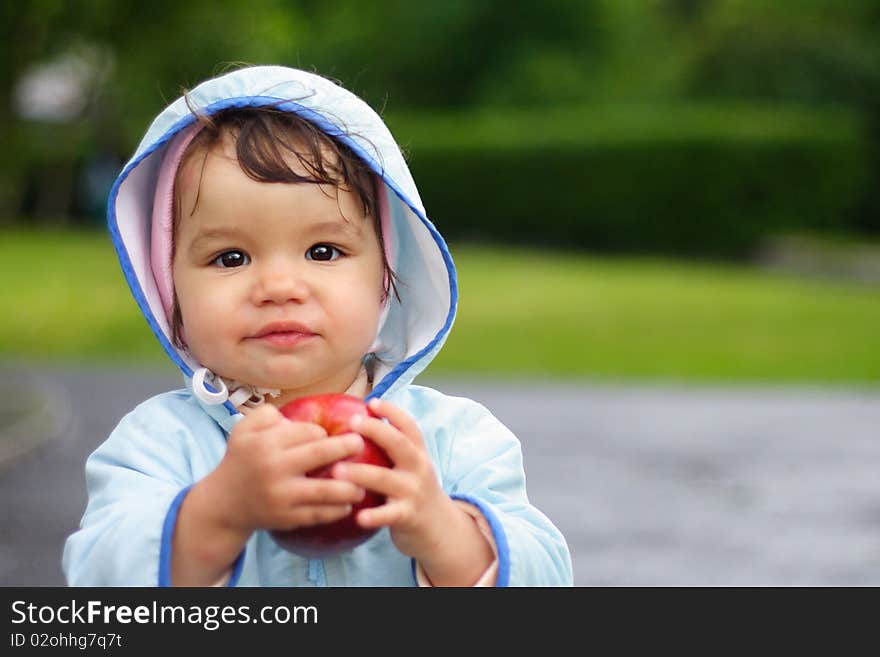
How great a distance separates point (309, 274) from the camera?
7.23 ft

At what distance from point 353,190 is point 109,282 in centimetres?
1838

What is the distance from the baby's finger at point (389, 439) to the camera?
197cm

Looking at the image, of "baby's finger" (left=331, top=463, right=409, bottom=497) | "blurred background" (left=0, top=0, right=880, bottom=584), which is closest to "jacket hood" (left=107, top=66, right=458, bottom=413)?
"baby's finger" (left=331, top=463, right=409, bottom=497)

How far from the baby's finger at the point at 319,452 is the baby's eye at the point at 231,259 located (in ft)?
1.36

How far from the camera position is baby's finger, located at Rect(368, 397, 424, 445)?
6.57ft

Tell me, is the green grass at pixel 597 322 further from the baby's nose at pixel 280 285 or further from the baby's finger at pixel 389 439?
the baby's finger at pixel 389 439

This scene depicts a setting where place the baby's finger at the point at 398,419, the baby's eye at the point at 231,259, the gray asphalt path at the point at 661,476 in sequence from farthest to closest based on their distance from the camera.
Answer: the gray asphalt path at the point at 661,476
the baby's eye at the point at 231,259
the baby's finger at the point at 398,419

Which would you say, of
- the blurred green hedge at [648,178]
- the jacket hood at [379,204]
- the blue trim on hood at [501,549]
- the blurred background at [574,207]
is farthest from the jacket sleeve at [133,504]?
the blurred green hedge at [648,178]

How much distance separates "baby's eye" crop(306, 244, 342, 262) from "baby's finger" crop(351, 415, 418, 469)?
14.1 inches

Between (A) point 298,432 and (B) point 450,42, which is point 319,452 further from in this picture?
(B) point 450,42

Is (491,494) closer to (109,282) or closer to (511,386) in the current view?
(511,386)

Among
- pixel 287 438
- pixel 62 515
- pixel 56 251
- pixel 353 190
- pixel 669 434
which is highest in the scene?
pixel 56 251

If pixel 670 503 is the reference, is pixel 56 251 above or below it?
above

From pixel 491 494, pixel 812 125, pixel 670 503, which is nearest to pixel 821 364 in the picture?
pixel 670 503
